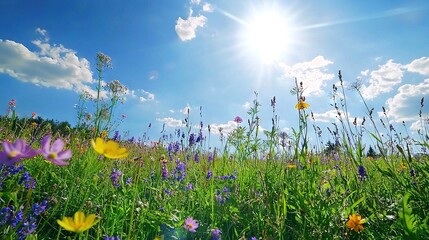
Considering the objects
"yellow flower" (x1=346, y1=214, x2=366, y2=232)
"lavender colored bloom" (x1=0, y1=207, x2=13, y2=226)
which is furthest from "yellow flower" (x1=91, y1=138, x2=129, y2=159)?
"yellow flower" (x1=346, y1=214, x2=366, y2=232)

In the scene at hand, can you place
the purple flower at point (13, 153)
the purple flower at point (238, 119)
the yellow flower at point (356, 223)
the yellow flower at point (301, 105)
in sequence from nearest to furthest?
1. the purple flower at point (13, 153)
2. the yellow flower at point (356, 223)
3. the yellow flower at point (301, 105)
4. the purple flower at point (238, 119)

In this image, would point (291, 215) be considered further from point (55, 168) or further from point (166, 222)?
point (55, 168)

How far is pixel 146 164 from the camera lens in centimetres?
369

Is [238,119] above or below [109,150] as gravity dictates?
above

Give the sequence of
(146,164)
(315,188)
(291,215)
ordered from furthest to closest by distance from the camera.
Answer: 1. (146,164)
2. (291,215)
3. (315,188)

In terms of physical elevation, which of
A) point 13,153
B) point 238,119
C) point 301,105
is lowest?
point 13,153

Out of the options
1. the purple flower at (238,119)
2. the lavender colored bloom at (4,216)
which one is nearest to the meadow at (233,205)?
the lavender colored bloom at (4,216)

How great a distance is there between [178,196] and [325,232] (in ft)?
3.77

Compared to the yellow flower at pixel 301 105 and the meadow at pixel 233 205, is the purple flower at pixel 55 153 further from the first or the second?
the yellow flower at pixel 301 105

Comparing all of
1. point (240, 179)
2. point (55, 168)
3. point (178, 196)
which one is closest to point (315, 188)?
point (240, 179)

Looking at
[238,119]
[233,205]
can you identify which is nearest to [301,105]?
[233,205]

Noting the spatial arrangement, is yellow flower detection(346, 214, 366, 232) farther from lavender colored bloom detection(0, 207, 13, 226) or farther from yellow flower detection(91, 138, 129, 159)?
lavender colored bloom detection(0, 207, 13, 226)

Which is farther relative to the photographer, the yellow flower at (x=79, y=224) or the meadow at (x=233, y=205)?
the meadow at (x=233, y=205)

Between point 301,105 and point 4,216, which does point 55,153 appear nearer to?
point 4,216
